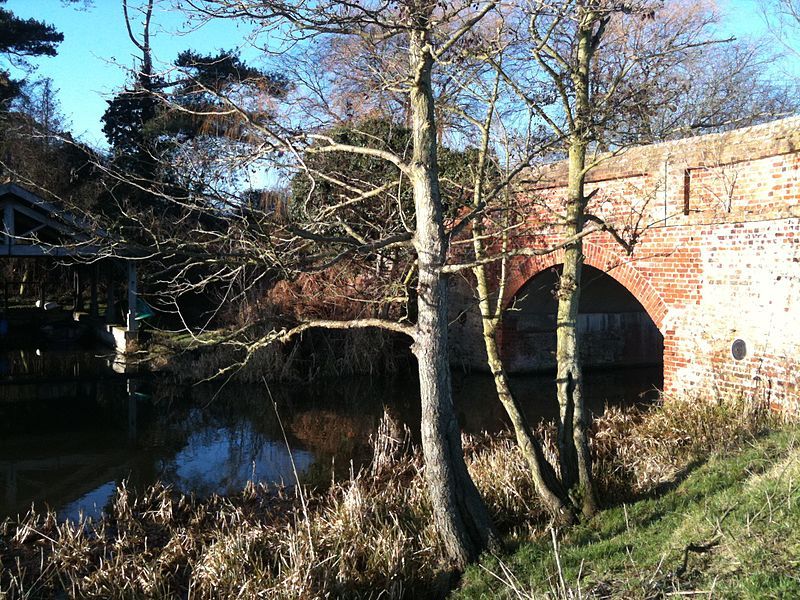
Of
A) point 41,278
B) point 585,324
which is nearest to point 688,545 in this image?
point 585,324

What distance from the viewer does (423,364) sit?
5.14 m

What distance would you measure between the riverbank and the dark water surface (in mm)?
932

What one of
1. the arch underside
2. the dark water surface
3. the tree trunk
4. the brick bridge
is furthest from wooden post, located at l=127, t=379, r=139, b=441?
the arch underside

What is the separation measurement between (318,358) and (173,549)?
31.5ft

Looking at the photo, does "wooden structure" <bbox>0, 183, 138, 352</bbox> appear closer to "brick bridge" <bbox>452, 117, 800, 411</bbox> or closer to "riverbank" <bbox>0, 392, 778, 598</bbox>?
"riverbank" <bbox>0, 392, 778, 598</bbox>

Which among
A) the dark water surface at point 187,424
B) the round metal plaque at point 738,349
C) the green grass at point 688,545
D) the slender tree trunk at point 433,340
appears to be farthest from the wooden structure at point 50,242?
the green grass at point 688,545

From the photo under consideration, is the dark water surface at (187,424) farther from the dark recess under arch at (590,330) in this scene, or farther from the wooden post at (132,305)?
the wooden post at (132,305)

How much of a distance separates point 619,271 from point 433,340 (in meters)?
6.85

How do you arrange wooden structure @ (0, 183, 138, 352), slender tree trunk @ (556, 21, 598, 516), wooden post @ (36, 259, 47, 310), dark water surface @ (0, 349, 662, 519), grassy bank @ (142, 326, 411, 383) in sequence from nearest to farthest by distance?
slender tree trunk @ (556, 21, 598, 516)
dark water surface @ (0, 349, 662, 519)
grassy bank @ (142, 326, 411, 383)
wooden structure @ (0, 183, 138, 352)
wooden post @ (36, 259, 47, 310)

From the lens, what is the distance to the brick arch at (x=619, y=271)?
34.3ft

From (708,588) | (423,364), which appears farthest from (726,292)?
(708,588)

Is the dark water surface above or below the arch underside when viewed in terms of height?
below

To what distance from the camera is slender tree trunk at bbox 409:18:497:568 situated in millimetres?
5098

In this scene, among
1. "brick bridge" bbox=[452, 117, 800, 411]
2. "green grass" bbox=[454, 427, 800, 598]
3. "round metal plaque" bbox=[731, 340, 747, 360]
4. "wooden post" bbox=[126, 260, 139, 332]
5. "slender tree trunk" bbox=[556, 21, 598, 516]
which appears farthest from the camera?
"wooden post" bbox=[126, 260, 139, 332]
